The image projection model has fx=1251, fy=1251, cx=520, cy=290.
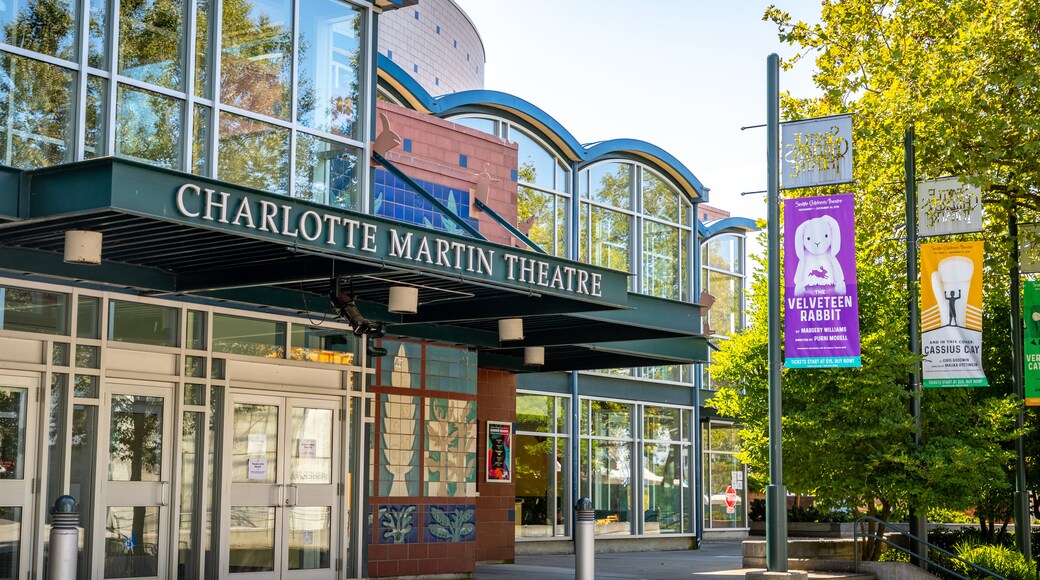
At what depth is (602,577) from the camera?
1948 centimetres

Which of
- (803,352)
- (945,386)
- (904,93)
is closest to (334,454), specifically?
(803,352)

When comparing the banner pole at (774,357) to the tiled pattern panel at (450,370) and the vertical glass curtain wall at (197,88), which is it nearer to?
the vertical glass curtain wall at (197,88)

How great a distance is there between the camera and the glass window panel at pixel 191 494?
14148 millimetres

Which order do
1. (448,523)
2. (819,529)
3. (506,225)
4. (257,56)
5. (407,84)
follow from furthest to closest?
(819,529)
(407,84)
(506,225)
(448,523)
(257,56)

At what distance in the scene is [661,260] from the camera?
104 ft

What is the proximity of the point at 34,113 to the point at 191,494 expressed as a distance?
15.2 feet

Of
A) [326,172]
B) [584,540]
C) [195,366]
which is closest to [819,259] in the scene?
[584,540]

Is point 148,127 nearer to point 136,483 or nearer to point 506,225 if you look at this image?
point 136,483

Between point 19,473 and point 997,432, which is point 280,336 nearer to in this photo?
point 19,473

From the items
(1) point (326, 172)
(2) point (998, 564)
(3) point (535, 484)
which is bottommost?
(2) point (998, 564)

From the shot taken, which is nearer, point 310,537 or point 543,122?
point 310,537

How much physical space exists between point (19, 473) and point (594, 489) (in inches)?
713

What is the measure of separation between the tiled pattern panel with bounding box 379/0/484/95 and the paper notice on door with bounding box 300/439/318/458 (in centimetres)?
4303

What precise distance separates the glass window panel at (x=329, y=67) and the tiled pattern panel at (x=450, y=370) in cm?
390
